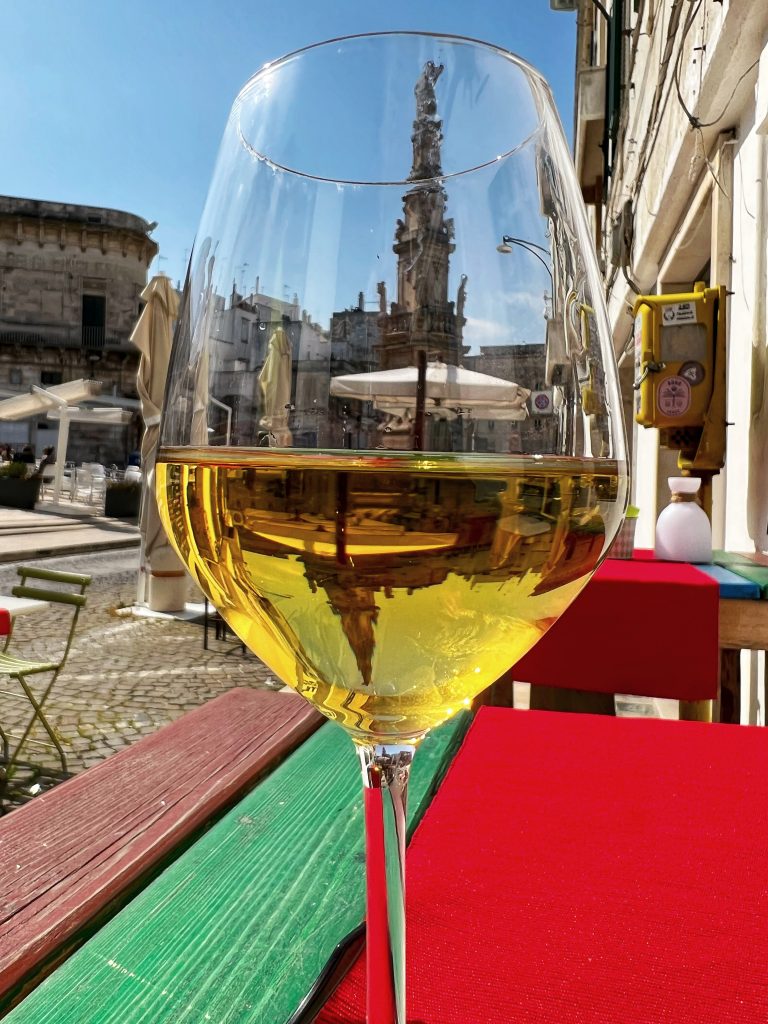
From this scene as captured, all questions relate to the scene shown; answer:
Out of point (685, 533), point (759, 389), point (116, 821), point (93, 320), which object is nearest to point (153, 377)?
point (759, 389)

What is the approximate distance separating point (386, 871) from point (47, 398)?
737 inches

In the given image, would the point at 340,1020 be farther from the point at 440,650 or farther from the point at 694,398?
the point at 694,398

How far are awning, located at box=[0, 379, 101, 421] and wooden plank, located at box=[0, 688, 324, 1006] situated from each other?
17290mm

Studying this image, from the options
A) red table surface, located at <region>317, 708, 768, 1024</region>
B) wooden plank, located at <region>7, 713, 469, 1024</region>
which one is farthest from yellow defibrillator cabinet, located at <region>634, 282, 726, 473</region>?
wooden plank, located at <region>7, 713, 469, 1024</region>

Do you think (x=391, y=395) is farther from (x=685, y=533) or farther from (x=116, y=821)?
(x=685, y=533)

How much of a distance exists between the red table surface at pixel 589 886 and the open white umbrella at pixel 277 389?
275 mm

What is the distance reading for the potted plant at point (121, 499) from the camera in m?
14.8

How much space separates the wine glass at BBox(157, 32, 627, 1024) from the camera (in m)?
0.32

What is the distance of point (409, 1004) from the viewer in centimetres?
39

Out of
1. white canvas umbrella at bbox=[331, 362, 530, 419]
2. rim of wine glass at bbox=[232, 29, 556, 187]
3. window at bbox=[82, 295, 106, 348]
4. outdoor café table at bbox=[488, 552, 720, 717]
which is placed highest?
window at bbox=[82, 295, 106, 348]

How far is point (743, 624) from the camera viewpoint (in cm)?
186

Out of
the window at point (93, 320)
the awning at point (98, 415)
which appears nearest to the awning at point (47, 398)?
the awning at point (98, 415)

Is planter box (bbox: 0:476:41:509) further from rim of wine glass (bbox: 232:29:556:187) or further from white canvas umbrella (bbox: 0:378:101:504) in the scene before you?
rim of wine glass (bbox: 232:29:556:187)

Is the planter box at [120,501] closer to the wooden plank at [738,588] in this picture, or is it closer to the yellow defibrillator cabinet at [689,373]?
the yellow defibrillator cabinet at [689,373]
